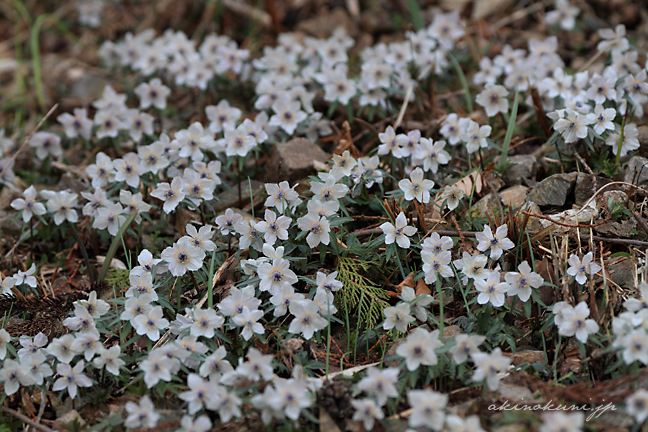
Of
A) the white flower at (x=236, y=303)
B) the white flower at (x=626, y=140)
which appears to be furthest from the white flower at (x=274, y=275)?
the white flower at (x=626, y=140)

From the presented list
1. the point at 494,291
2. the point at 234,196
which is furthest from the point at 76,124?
the point at 494,291

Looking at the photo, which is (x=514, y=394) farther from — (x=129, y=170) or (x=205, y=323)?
(x=129, y=170)

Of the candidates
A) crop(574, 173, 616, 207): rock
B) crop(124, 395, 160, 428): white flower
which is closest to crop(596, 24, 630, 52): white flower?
crop(574, 173, 616, 207): rock

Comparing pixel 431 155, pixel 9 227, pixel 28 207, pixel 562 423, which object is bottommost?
pixel 9 227

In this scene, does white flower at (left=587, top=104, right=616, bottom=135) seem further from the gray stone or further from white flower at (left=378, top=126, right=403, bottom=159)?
the gray stone

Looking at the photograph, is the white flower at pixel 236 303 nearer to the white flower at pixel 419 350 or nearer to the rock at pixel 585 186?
the white flower at pixel 419 350

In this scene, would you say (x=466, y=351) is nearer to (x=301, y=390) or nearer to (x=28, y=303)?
(x=301, y=390)
